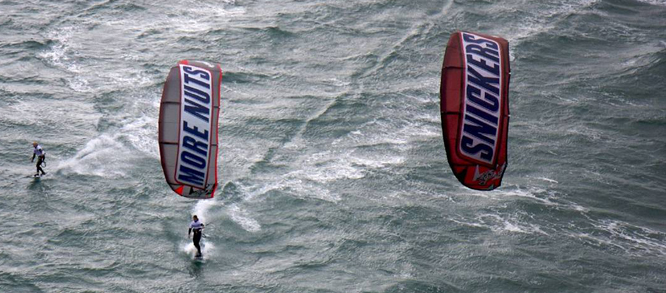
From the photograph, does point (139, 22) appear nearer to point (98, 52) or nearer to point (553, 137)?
point (98, 52)

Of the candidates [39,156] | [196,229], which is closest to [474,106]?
[196,229]

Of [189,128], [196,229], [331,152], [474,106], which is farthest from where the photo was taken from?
[331,152]

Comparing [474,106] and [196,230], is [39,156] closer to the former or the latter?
[196,230]

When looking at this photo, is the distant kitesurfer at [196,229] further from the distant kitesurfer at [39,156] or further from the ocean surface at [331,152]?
the distant kitesurfer at [39,156]

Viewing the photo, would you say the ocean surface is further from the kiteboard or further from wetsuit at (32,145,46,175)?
the kiteboard

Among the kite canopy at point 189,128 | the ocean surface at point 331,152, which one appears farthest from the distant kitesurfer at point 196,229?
the kite canopy at point 189,128

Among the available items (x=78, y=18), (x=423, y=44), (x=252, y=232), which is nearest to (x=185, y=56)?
(x=78, y=18)
